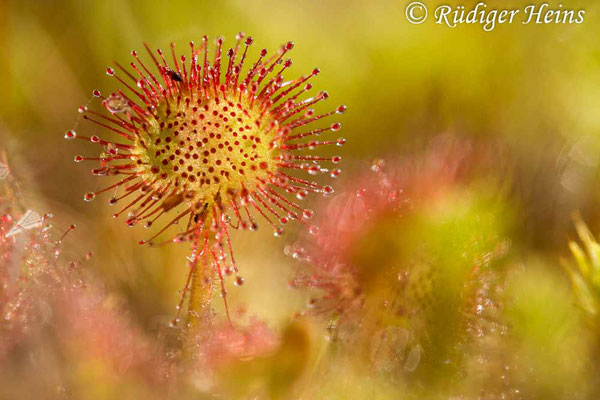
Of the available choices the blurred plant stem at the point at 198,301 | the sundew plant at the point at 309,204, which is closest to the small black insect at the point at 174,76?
the sundew plant at the point at 309,204

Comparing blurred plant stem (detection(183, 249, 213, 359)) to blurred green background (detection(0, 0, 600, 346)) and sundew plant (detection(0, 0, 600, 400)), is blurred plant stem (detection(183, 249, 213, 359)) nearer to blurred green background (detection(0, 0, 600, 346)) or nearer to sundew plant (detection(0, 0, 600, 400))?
sundew plant (detection(0, 0, 600, 400))

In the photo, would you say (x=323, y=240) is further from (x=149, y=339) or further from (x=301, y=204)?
(x=149, y=339)

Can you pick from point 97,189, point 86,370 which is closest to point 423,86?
point 97,189

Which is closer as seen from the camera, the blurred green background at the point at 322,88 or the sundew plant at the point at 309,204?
the sundew plant at the point at 309,204

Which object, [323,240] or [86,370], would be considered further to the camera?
[323,240]

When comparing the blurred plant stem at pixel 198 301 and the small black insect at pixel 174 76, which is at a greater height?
the small black insect at pixel 174 76

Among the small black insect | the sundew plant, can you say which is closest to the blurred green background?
the sundew plant

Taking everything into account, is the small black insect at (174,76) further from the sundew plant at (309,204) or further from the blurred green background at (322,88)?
the blurred green background at (322,88)

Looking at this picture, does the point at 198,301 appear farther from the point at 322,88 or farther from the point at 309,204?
the point at 322,88

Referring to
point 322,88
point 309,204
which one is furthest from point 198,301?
point 322,88
